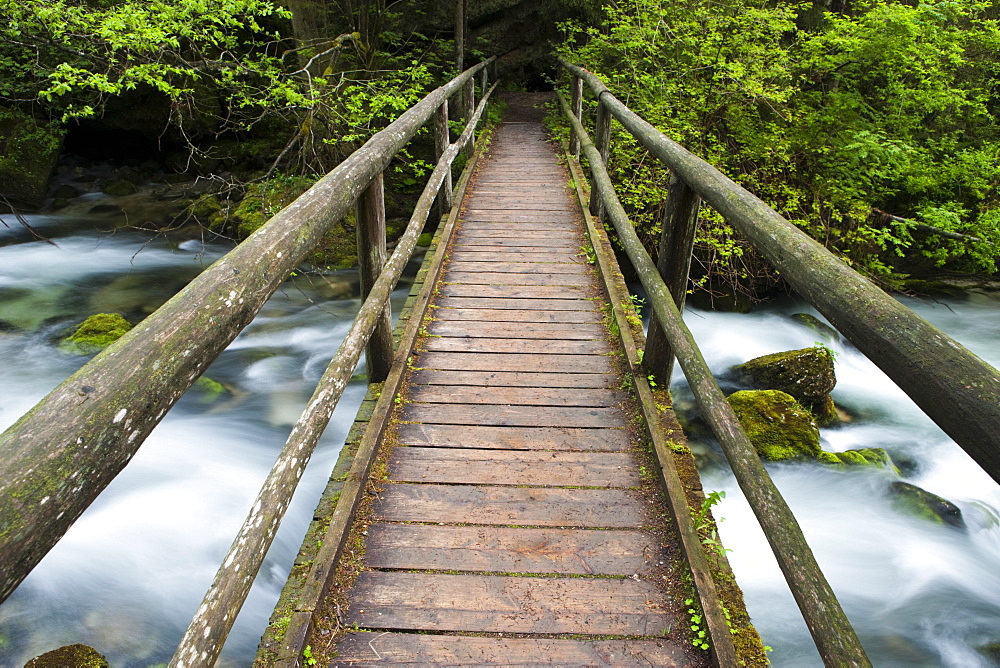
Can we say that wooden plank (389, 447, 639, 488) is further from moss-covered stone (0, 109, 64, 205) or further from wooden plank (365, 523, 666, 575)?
moss-covered stone (0, 109, 64, 205)

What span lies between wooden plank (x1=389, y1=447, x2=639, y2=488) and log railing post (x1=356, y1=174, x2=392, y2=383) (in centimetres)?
60

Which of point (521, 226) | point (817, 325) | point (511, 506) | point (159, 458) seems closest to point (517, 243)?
point (521, 226)

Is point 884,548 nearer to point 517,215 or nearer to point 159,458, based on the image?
point 517,215

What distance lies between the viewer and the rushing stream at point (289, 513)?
408 cm

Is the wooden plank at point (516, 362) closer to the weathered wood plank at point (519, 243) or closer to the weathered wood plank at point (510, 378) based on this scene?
the weathered wood plank at point (510, 378)

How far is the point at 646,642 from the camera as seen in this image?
5.81 ft

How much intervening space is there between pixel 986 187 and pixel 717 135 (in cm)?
397

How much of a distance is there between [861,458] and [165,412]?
616 centimetres

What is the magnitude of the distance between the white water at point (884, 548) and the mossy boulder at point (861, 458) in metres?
0.10

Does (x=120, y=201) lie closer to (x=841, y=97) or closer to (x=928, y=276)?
(x=841, y=97)

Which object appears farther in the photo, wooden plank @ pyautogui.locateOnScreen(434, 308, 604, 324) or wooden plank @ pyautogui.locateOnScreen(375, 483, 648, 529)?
wooden plank @ pyautogui.locateOnScreen(434, 308, 604, 324)

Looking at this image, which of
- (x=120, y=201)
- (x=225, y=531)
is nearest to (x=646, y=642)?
(x=225, y=531)

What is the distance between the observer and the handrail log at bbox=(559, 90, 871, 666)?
46.6 inches

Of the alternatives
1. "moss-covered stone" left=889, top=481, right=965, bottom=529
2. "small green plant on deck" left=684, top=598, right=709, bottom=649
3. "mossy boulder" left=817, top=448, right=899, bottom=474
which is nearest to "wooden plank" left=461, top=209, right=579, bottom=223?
"mossy boulder" left=817, top=448, right=899, bottom=474
